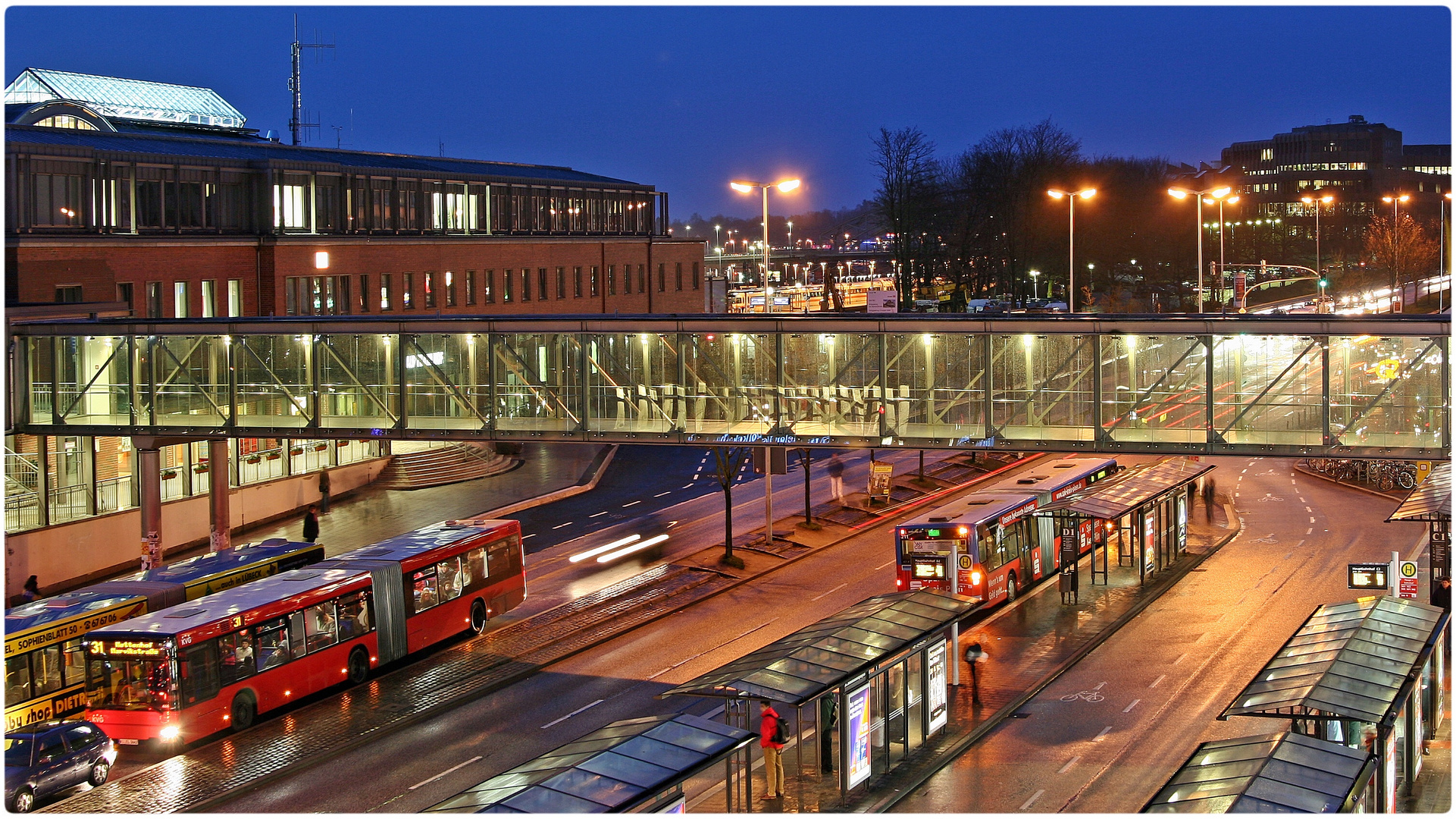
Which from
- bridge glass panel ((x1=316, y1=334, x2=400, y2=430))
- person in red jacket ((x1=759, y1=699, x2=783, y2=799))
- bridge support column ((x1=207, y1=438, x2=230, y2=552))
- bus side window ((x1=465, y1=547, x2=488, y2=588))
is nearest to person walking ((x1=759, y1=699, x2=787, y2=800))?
person in red jacket ((x1=759, y1=699, x2=783, y2=799))

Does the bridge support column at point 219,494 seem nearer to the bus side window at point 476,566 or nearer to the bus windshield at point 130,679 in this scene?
the bus side window at point 476,566

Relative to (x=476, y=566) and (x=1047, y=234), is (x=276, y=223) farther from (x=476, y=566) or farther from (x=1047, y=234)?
(x=1047, y=234)

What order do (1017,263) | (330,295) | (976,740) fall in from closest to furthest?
(976,740), (330,295), (1017,263)

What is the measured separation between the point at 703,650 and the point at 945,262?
7762 cm

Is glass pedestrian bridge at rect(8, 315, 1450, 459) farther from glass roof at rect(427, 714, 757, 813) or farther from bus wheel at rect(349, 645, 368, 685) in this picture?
glass roof at rect(427, 714, 757, 813)

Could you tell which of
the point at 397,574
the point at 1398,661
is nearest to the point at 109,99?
the point at 397,574

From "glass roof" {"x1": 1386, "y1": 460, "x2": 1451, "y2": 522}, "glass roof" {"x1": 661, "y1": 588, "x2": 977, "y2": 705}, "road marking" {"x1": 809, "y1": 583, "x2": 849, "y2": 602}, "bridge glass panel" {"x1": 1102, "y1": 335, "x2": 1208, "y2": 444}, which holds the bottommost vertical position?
"road marking" {"x1": 809, "y1": 583, "x2": 849, "y2": 602}

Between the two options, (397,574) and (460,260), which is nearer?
(397,574)

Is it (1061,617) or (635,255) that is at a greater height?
(635,255)

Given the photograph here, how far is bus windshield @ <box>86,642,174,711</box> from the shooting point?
24.2 m

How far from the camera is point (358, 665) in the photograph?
28453 millimetres

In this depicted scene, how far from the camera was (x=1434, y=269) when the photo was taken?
11338 cm

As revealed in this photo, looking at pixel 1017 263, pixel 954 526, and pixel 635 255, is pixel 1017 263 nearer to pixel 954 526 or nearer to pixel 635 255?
pixel 635 255

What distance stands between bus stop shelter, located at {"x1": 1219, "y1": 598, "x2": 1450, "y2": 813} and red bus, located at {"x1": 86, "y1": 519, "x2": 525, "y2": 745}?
16.2 metres
